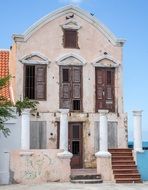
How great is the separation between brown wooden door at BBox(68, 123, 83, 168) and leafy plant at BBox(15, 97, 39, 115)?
2266 millimetres

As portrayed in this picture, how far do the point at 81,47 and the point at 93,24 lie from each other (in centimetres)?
158

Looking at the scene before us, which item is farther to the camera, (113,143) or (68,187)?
(113,143)

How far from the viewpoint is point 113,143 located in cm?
2503

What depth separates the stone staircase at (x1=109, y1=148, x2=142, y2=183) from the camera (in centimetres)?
2166

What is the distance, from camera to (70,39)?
25531 millimetres

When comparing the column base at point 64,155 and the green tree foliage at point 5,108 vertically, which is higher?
the green tree foliage at point 5,108

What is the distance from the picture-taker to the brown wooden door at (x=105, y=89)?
2542cm

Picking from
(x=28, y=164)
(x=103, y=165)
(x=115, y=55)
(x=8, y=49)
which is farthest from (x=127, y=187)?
(x=8, y=49)

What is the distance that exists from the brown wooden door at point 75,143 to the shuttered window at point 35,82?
2.41 metres

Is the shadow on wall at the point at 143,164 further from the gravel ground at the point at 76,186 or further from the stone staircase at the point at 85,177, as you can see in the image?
the stone staircase at the point at 85,177

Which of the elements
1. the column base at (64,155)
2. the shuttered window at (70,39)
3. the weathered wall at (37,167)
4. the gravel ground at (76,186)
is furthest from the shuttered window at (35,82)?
the gravel ground at (76,186)

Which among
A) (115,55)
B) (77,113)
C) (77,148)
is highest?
(115,55)

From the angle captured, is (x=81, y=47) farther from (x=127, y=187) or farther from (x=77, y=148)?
(x=127, y=187)

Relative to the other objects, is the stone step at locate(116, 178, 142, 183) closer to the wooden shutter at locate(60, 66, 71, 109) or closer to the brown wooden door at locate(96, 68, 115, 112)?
the brown wooden door at locate(96, 68, 115, 112)
